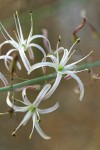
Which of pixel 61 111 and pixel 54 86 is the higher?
pixel 54 86

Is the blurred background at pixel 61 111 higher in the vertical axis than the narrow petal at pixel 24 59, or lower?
lower

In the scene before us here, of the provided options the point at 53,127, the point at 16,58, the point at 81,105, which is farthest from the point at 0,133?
the point at 16,58

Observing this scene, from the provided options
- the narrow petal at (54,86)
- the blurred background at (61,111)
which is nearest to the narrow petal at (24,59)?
the narrow petal at (54,86)

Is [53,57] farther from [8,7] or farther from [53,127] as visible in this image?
[8,7]

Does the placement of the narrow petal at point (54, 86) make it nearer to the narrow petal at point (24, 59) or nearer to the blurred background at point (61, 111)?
the narrow petal at point (24, 59)

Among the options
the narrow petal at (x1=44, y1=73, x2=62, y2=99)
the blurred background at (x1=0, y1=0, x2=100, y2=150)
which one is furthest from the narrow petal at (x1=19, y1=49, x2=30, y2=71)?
the blurred background at (x1=0, y1=0, x2=100, y2=150)

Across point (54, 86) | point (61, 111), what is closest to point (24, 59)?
point (54, 86)

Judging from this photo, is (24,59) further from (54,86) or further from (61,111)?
(61,111)

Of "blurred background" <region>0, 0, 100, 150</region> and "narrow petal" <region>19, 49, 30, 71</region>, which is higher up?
"narrow petal" <region>19, 49, 30, 71</region>

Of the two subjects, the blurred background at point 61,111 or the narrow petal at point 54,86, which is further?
the blurred background at point 61,111

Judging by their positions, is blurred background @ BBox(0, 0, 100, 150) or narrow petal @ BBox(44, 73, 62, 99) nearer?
narrow petal @ BBox(44, 73, 62, 99)

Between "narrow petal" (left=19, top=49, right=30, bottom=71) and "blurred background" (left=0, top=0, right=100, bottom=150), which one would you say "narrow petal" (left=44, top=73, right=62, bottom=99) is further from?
"blurred background" (left=0, top=0, right=100, bottom=150)
